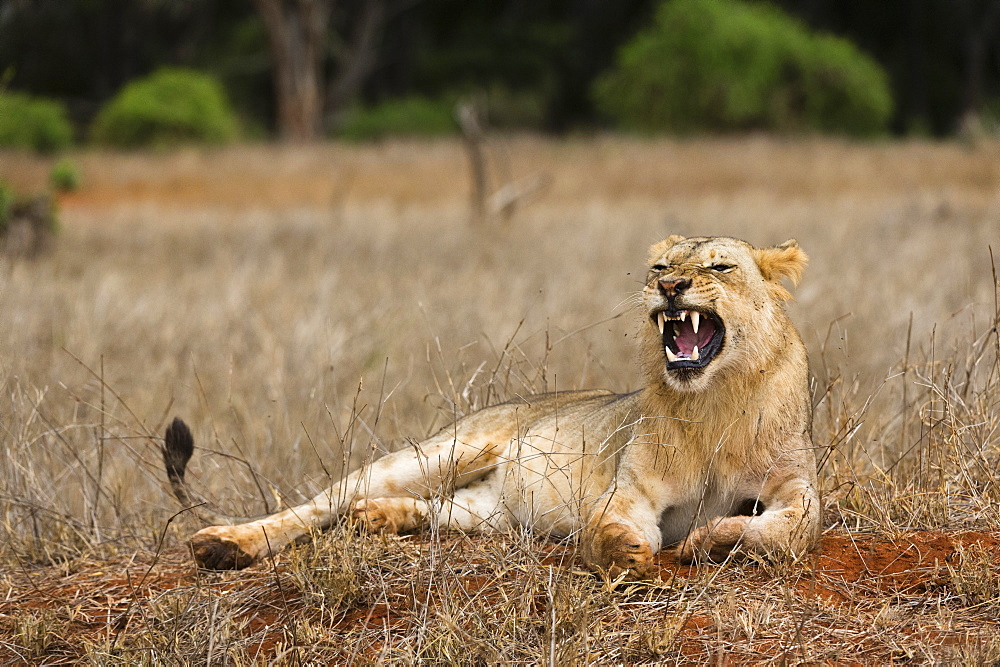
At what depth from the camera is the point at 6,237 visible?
11.2 meters

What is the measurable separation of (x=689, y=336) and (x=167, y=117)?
82.0ft

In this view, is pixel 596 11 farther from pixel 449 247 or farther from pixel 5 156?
pixel 449 247

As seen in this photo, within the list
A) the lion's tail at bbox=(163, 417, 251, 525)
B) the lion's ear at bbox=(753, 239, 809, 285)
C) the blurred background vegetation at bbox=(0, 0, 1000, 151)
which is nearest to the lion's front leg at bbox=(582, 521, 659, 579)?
the lion's ear at bbox=(753, 239, 809, 285)

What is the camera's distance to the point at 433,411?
20.0 ft

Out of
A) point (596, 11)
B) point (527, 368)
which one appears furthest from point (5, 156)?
point (596, 11)

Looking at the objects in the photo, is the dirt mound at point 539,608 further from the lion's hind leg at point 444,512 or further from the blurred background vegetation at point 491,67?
the blurred background vegetation at point 491,67

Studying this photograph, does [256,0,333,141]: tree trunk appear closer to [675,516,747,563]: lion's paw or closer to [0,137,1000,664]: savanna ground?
[0,137,1000,664]: savanna ground

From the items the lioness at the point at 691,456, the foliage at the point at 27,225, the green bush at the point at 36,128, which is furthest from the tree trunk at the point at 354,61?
the lioness at the point at 691,456

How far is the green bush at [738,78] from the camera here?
26.5m

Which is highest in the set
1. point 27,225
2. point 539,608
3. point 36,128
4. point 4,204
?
point 36,128

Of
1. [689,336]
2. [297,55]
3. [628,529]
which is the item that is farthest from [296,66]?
[628,529]

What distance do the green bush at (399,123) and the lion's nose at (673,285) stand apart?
29.2m

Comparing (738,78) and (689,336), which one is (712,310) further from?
(738,78)

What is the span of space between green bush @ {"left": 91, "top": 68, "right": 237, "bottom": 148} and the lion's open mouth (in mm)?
24699
